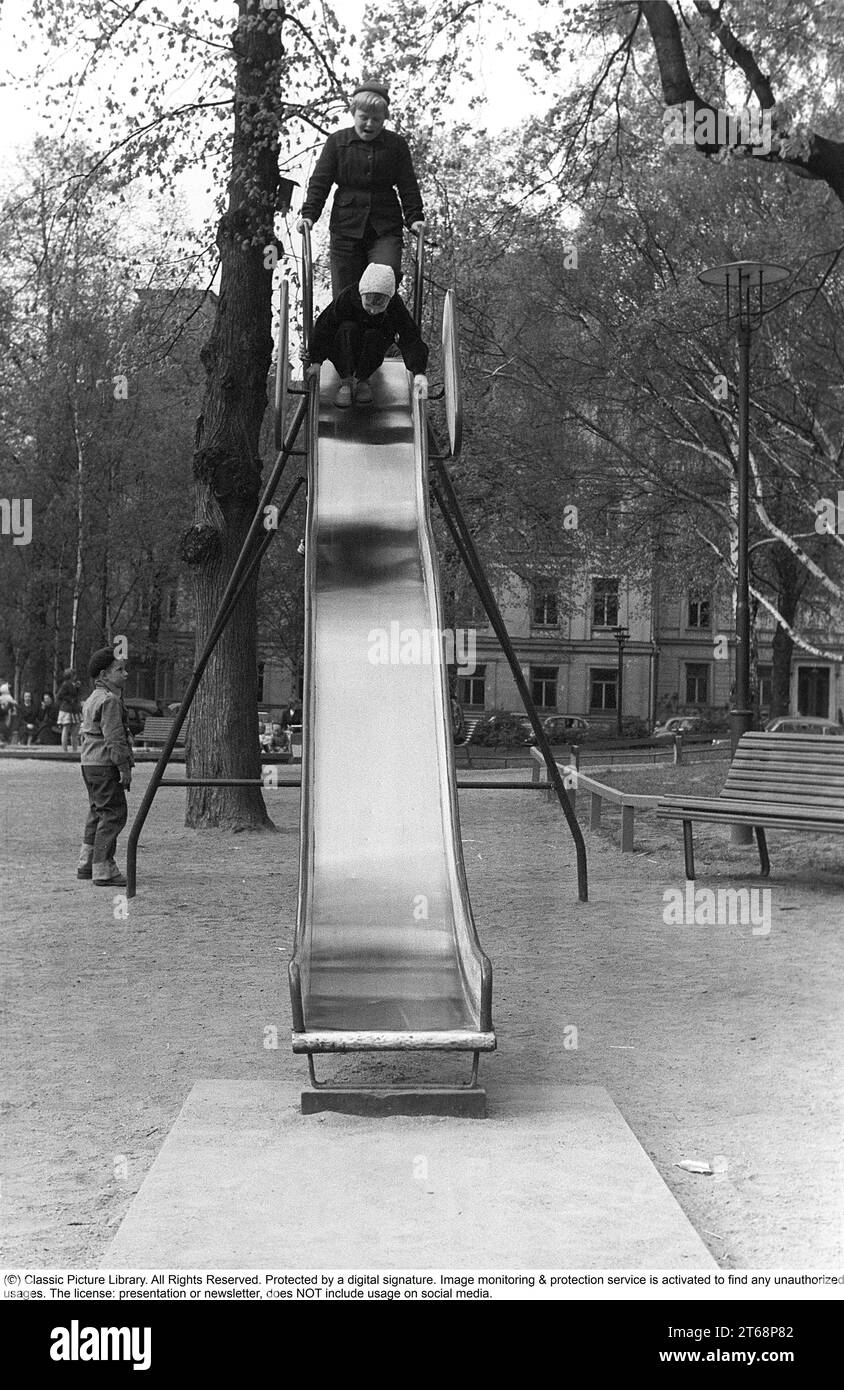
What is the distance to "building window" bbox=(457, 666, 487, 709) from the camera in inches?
2516

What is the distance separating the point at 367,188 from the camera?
11.4 m

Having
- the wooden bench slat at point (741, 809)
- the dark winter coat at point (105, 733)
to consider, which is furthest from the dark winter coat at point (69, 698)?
the wooden bench slat at point (741, 809)

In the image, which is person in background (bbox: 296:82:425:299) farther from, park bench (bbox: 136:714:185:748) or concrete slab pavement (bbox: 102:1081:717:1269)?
park bench (bbox: 136:714:185:748)

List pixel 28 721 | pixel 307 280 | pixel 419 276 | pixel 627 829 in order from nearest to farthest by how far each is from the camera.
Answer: pixel 307 280 → pixel 419 276 → pixel 627 829 → pixel 28 721

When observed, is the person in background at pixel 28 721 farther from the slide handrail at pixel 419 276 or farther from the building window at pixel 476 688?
the slide handrail at pixel 419 276

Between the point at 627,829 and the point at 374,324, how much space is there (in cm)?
550

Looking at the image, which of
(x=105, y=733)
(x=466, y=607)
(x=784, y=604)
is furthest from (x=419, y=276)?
(x=466, y=607)

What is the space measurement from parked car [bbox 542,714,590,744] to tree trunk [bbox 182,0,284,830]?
28748 mm

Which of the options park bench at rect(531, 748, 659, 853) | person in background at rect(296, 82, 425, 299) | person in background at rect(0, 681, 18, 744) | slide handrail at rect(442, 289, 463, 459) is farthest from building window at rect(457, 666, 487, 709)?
slide handrail at rect(442, 289, 463, 459)

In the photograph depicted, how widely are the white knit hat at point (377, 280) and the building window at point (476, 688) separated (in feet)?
176

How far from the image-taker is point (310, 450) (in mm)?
10211

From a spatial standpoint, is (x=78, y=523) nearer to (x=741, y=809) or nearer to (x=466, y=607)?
(x=466, y=607)

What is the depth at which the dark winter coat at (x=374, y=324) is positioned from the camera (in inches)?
410

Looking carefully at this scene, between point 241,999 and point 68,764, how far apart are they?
22163 millimetres
